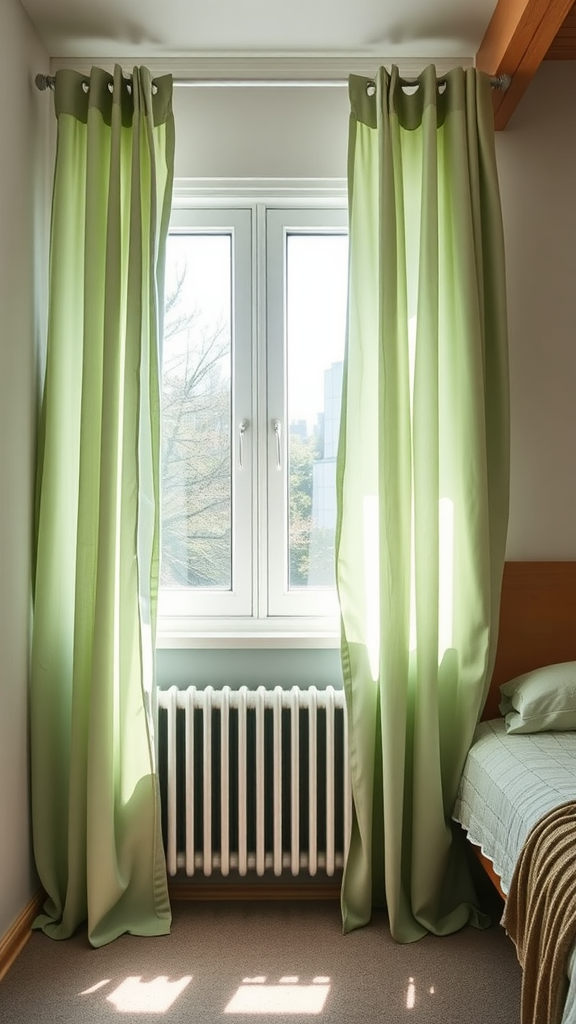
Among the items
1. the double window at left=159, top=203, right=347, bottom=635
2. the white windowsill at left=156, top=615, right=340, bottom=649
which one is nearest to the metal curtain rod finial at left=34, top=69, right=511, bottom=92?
the double window at left=159, top=203, right=347, bottom=635

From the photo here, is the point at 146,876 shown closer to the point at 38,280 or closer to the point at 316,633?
the point at 316,633

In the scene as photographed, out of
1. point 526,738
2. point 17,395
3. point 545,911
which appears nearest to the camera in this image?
point 545,911

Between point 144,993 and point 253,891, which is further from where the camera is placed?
point 253,891

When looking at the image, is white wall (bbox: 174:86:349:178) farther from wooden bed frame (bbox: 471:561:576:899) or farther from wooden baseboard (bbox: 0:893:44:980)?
wooden baseboard (bbox: 0:893:44:980)

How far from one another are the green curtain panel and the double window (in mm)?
298

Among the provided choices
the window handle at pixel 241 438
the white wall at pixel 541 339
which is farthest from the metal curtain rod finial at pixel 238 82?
the window handle at pixel 241 438

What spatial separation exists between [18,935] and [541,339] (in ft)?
7.99

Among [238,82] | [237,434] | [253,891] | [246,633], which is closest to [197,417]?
[237,434]

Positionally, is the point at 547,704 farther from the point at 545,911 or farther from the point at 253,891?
the point at 253,891

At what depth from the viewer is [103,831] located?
2.43m

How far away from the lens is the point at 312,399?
2.86 m

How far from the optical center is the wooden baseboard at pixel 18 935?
228cm

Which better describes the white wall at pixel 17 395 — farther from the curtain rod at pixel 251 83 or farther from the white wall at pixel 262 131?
the white wall at pixel 262 131

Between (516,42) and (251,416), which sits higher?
(516,42)
